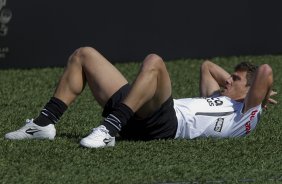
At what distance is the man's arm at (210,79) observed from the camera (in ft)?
24.5

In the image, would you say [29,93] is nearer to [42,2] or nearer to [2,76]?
[2,76]

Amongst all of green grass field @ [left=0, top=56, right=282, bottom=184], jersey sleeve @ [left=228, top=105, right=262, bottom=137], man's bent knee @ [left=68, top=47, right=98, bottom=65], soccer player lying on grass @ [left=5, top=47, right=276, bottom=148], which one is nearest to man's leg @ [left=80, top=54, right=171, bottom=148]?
soccer player lying on grass @ [left=5, top=47, right=276, bottom=148]

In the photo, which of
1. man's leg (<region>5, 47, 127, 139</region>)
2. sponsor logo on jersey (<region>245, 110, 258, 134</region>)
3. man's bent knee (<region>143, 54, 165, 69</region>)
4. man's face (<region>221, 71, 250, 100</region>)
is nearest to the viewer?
man's bent knee (<region>143, 54, 165, 69</region>)

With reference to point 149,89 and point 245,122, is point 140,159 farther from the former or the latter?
point 245,122

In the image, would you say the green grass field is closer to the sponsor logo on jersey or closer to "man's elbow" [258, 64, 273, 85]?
the sponsor logo on jersey

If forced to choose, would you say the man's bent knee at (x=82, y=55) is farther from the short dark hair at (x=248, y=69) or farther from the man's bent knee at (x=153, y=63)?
the short dark hair at (x=248, y=69)

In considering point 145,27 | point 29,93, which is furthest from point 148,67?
point 145,27

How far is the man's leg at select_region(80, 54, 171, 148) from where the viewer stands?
6.42 metres

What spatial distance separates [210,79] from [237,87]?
18.4 inches

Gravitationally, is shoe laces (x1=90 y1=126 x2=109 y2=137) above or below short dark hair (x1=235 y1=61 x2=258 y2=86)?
below

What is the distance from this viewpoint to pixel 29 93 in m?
9.93

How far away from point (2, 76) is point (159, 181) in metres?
5.86

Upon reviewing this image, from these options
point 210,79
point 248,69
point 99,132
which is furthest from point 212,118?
point 99,132

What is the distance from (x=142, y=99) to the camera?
6.45 meters
